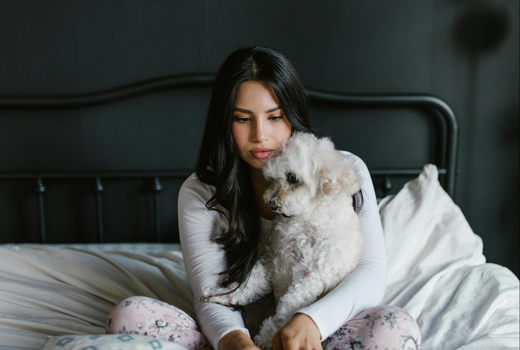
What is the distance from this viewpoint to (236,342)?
844mm

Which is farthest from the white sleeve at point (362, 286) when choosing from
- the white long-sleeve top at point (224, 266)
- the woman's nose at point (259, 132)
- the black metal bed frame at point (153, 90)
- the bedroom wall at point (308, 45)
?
the bedroom wall at point (308, 45)

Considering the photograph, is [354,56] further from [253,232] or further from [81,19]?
[81,19]

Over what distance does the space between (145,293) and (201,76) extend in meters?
1.08

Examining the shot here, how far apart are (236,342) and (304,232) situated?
0.32m

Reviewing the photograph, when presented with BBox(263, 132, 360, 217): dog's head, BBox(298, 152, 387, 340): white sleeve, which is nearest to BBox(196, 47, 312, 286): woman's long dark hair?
BBox(263, 132, 360, 217): dog's head

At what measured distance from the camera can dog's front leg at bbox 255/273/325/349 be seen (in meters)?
0.89

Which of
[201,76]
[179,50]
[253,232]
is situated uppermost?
[179,50]

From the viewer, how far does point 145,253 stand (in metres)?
1.81

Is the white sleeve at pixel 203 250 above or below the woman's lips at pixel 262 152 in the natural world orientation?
below

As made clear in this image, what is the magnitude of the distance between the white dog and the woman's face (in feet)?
0.19

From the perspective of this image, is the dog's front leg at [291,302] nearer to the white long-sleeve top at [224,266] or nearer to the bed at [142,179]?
the white long-sleeve top at [224,266]

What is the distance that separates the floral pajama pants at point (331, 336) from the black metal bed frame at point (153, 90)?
1.06 metres

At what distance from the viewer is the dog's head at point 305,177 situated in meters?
0.94

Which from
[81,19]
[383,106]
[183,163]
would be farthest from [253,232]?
[81,19]
